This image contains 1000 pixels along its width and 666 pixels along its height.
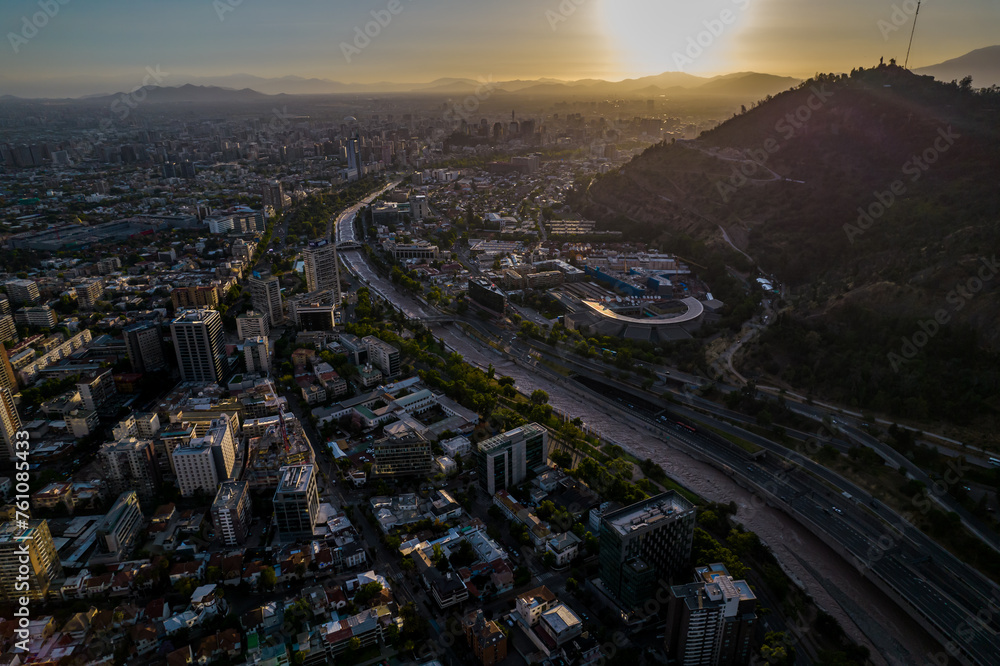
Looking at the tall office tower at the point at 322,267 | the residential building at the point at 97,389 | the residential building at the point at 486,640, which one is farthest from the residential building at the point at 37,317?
the residential building at the point at 486,640

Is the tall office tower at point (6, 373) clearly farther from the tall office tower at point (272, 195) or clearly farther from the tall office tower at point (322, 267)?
the tall office tower at point (272, 195)

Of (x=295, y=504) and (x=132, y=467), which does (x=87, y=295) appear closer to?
(x=132, y=467)

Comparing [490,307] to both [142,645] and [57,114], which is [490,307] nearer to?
[142,645]

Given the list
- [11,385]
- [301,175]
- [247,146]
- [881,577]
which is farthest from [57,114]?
[881,577]

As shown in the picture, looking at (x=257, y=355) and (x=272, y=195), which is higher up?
(x=272, y=195)

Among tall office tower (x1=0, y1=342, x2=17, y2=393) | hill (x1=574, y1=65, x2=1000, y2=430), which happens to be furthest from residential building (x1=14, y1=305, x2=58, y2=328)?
hill (x1=574, y1=65, x2=1000, y2=430)

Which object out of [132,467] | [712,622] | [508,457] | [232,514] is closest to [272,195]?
[132,467]

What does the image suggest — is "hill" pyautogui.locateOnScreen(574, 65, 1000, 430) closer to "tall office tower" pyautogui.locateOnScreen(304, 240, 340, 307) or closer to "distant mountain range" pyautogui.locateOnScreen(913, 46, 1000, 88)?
"distant mountain range" pyautogui.locateOnScreen(913, 46, 1000, 88)
